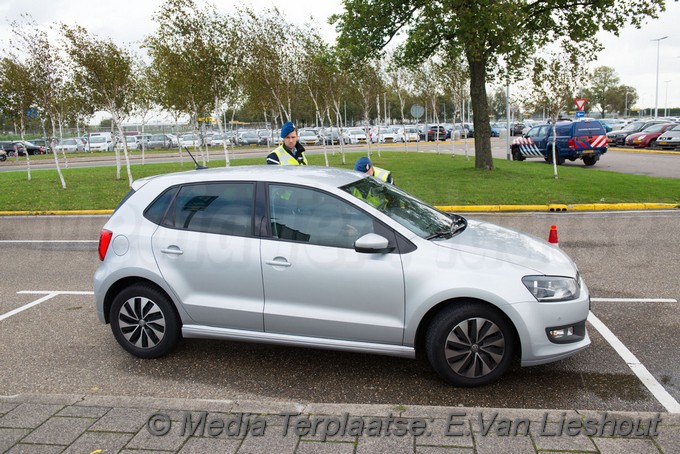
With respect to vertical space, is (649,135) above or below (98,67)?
below

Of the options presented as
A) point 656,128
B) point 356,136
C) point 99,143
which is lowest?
point 656,128

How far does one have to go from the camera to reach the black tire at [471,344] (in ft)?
12.8

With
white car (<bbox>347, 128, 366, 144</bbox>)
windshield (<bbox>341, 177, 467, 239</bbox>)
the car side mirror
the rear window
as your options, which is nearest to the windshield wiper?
windshield (<bbox>341, 177, 467, 239</bbox>)

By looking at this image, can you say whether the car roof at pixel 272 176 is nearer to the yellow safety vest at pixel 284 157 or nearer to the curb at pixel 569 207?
the yellow safety vest at pixel 284 157

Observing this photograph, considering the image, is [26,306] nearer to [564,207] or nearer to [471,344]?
[471,344]

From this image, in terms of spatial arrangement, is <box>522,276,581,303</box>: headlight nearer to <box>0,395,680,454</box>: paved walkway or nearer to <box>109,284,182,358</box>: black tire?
<box>0,395,680,454</box>: paved walkway

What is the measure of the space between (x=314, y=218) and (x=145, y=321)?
170cm

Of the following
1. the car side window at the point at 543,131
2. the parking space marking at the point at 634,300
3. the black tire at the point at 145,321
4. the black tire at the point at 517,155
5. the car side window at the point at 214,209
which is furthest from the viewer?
the black tire at the point at 517,155

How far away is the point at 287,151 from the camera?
22.7 ft

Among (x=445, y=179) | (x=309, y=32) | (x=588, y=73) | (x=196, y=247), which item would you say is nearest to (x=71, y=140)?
(x=309, y=32)

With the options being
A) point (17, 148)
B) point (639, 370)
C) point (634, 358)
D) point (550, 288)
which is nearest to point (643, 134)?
point (634, 358)

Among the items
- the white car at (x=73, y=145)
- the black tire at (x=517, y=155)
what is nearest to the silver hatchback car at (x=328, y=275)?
the black tire at (x=517, y=155)

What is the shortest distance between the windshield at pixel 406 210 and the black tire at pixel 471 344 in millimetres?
680

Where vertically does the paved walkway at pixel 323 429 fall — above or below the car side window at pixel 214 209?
below
